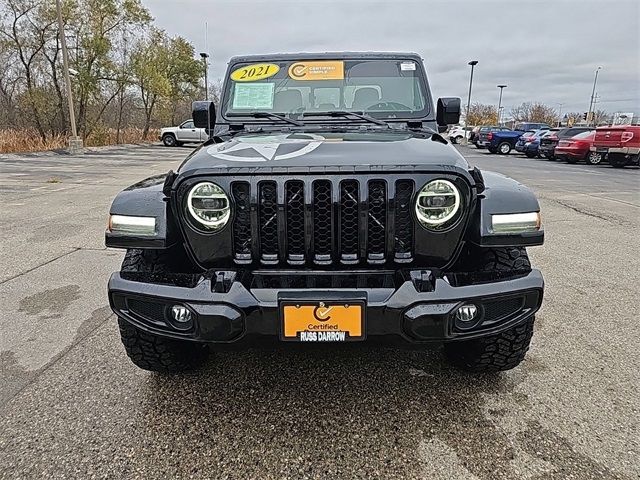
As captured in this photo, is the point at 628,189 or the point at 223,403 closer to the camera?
the point at 223,403

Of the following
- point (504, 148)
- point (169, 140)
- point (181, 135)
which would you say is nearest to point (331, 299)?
point (504, 148)

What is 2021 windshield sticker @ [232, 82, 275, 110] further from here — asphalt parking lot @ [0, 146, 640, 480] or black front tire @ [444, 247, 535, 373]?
black front tire @ [444, 247, 535, 373]

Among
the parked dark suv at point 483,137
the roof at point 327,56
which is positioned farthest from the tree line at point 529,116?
the roof at point 327,56

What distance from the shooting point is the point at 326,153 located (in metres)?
2.07

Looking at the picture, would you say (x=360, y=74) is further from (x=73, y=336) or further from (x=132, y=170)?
(x=132, y=170)

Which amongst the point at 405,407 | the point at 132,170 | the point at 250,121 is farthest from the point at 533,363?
the point at 132,170

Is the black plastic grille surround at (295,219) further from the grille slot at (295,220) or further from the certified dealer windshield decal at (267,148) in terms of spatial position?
the certified dealer windshield decal at (267,148)

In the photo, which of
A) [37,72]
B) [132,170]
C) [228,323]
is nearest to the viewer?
[228,323]

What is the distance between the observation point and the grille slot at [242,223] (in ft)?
6.39

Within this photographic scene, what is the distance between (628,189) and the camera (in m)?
10.7

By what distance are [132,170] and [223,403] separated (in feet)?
42.4

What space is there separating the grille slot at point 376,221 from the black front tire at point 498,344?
49cm

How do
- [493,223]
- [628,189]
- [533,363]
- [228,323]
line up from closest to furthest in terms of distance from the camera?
[228,323] → [493,223] → [533,363] → [628,189]

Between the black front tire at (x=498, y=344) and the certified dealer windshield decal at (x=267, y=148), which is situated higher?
the certified dealer windshield decal at (x=267, y=148)
